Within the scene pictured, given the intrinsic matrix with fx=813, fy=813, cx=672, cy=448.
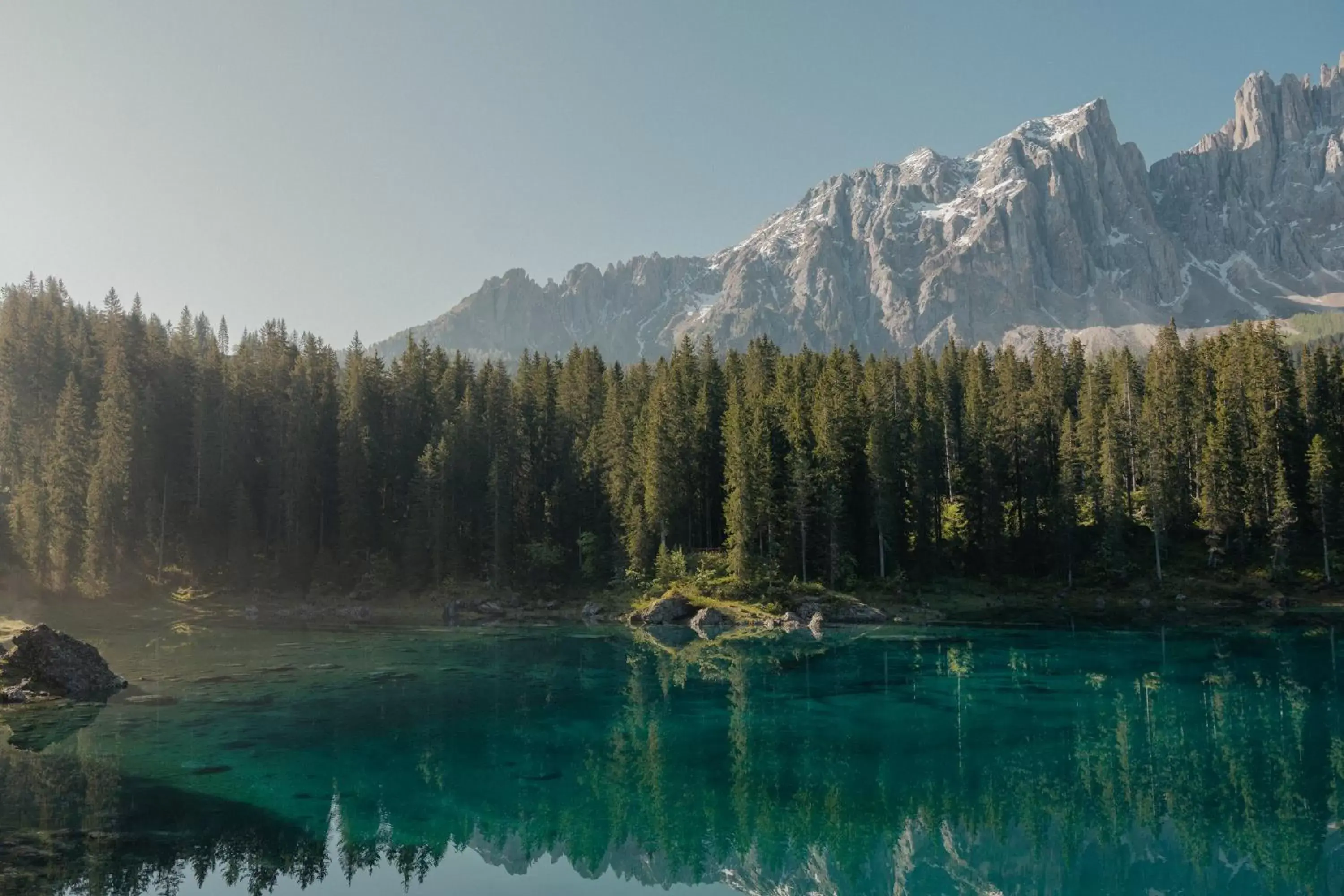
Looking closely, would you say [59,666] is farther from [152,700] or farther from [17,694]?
[152,700]

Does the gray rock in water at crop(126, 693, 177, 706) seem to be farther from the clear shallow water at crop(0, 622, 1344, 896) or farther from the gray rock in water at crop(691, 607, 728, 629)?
the gray rock in water at crop(691, 607, 728, 629)

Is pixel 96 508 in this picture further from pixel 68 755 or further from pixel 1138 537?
pixel 1138 537

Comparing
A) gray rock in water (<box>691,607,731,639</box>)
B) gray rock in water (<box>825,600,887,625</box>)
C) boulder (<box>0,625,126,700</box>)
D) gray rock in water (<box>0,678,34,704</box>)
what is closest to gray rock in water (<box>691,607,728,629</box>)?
gray rock in water (<box>691,607,731,639</box>)

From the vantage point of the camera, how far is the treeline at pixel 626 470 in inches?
2987

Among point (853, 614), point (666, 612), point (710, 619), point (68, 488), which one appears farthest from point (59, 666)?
point (853, 614)

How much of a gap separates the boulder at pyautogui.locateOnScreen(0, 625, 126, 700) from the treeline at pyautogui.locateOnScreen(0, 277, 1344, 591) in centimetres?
4044

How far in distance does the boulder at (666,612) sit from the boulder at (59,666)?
132 feet

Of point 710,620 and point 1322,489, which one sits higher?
point 1322,489

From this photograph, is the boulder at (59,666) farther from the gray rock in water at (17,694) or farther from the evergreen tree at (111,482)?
the evergreen tree at (111,482)

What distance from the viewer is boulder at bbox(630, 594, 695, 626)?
71125mm

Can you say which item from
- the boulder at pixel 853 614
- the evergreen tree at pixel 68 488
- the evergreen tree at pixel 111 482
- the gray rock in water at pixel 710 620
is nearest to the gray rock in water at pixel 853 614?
the boulder at pixel 853 614

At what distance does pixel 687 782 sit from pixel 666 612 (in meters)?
45.3

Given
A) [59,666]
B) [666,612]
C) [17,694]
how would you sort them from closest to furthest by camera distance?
[17,694] → [59,666] → [666,612]

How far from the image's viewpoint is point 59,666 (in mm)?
37438
